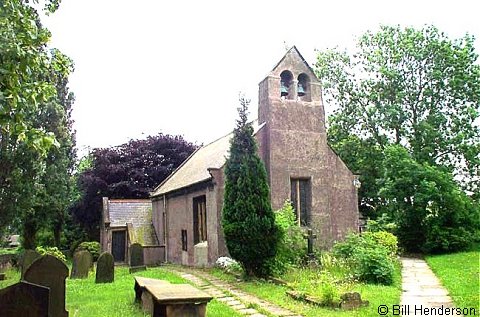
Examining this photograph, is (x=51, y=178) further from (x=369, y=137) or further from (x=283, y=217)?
(x=369, y=137)

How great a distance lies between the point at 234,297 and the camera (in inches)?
503

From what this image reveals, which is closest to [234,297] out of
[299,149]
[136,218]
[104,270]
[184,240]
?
[104,270]

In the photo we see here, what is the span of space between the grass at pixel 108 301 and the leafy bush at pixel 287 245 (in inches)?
137

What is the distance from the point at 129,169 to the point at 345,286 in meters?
29.3

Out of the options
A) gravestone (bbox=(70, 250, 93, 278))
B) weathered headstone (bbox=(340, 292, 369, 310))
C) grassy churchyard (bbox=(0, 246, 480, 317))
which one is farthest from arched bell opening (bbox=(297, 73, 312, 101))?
weathered headstone (bbox=(340, 292, 369, 310))

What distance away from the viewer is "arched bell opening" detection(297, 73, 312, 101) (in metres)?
21.8

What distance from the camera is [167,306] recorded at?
8625 mm

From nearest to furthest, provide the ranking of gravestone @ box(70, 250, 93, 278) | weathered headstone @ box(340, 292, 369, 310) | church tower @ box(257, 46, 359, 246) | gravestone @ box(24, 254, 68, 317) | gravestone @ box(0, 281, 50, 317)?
gravestone @ box(0, 281, 50, 317) → gravestone @ box(24, 254, 68, 317) → weathered headstone @ box(340, 292, 369, 310) → gravestone @ box(70, 250, 93, 278) → church tower @ box(257, 46, 359, 246)

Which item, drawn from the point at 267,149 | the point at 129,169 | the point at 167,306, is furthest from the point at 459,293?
the point at 129,169

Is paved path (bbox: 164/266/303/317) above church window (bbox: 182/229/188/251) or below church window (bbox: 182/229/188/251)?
below

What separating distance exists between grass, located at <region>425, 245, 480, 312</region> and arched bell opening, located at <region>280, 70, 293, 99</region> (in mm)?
9738

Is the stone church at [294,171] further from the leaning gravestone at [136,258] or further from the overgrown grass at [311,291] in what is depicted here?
the overgrown grass at [311,291]

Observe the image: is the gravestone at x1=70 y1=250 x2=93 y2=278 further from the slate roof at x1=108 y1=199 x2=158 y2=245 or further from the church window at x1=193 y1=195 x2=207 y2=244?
the slate roof at x1=108 y1=199 x2=158 y2=245

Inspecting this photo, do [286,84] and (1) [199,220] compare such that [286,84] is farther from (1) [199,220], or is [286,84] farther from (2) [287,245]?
(2) [287,245]
